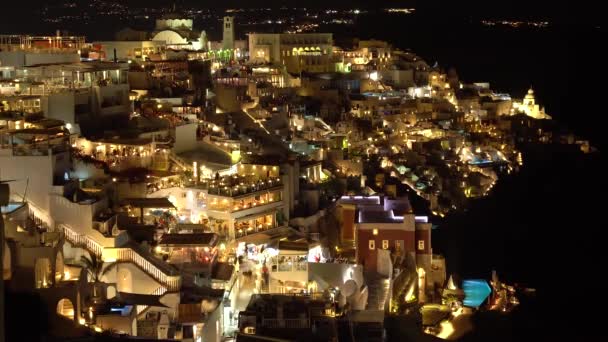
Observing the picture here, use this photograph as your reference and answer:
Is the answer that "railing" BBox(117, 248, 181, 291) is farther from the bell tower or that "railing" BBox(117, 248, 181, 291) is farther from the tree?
the bell tower

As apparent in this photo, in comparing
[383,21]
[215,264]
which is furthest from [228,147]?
[383,21]

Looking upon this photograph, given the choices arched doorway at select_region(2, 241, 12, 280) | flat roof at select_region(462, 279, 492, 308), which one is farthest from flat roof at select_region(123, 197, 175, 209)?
flat roof at select_region(462, 279, 492, 308)

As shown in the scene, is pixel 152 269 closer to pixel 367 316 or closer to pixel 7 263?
pixel 7 263

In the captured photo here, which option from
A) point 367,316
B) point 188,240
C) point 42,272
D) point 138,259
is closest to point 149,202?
point 188,240

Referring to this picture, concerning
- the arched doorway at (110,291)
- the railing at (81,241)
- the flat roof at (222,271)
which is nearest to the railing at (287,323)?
the flat roof at (222,271)

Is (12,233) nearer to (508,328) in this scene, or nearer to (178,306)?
(178,306)
